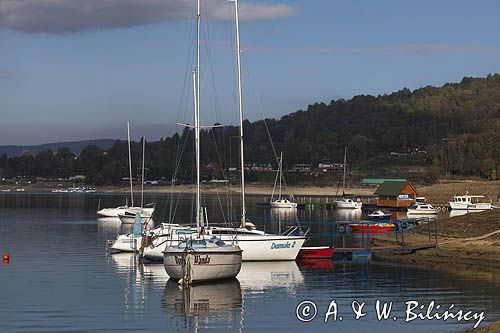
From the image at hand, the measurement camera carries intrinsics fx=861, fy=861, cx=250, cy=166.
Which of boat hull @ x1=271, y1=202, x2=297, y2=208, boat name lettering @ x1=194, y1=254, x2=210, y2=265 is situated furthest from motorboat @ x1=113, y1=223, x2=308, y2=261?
boat hull @ x1=271, y1=202, x2=297, y2=208

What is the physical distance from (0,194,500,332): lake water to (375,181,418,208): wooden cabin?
3536 inches

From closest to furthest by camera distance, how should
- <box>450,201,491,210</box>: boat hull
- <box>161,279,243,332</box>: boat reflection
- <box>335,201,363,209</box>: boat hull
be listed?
<box>161,279,243,332</box>: boat reflection → <box>450,201,491,210</box>: boat hull → <box>335,201,363,209</box>: boat hull

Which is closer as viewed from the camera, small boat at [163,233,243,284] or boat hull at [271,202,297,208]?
small boat at [163,233,243,284]

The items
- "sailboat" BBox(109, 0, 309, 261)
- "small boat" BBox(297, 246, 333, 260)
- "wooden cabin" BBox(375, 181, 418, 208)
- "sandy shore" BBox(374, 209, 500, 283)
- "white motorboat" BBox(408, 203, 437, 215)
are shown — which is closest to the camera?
"sandy shore" BBox(374, 209, 500, 283)

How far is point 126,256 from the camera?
192 ft

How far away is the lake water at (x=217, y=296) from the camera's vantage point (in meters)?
32.2

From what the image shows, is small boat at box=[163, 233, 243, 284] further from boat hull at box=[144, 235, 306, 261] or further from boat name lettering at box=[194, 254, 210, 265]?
boat hull at box=[144, 235, 306, 261]

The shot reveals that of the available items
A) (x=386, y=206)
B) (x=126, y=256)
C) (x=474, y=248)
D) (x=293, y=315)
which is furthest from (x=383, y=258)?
(x=386, y=206)

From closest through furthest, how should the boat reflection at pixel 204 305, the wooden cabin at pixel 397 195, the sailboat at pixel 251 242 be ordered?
1. the boat reflection at pixel 204 305
2. the sailboat at pixel 251 242
3. the wooden cabin at pixel 397 195

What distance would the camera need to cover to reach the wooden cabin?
141375 mm

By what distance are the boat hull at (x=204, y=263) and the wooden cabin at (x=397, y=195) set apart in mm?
101693

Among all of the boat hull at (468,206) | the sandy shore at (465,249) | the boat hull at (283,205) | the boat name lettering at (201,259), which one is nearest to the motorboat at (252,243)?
the sandy shore at (465,249)

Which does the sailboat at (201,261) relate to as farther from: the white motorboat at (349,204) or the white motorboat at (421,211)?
the white motorboat at (349,204)

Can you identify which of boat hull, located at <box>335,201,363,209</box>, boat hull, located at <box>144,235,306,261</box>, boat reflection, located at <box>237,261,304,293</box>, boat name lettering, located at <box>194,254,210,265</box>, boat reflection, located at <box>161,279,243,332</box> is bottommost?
boat hull, located at <box>335,201,363,209</box>
